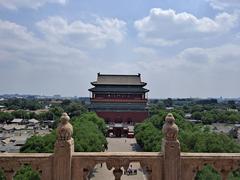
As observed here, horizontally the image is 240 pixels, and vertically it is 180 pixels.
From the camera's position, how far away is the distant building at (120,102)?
7819 centimetres

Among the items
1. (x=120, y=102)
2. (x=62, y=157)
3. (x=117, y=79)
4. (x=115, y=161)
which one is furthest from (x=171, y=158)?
(x=117, y=79)

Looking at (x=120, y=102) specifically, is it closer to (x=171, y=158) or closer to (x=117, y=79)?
(x=117, y=79)

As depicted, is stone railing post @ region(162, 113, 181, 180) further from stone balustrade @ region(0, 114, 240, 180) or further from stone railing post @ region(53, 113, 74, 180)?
stone railing post @ region(53, 113, 74, 180)

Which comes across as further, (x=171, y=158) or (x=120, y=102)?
(x=120, y=102)

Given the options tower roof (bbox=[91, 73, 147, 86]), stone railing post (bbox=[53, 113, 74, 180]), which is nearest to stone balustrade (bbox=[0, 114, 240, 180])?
stone railing post (bbox=[53, 113, 74, 180])

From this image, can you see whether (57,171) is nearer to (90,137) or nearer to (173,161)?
(173,161)

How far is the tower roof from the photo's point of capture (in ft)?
270

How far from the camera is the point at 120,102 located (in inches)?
3073

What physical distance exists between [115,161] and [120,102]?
6854 cm

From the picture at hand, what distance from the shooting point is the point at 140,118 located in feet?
256

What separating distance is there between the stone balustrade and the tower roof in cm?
7180

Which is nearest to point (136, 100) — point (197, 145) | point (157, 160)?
point (197, 145)

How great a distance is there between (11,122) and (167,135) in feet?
322

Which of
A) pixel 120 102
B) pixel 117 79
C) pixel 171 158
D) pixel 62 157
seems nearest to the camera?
pixel 62 157
